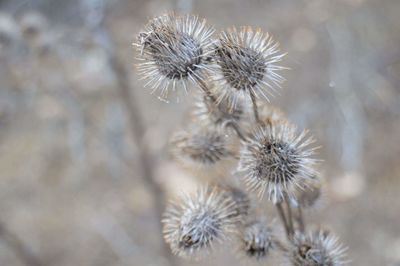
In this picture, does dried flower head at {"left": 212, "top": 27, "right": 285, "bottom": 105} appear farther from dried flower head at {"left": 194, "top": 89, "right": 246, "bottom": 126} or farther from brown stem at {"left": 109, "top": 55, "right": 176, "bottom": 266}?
brown stem at {"left": 109, "top": 55, "right": 176, "bottom": 266}

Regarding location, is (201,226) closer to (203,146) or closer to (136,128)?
(203,146)

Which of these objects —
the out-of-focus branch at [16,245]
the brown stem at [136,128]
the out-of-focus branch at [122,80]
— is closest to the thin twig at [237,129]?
the out-of-focus branch at [122,80]

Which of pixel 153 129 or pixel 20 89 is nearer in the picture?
pixel 20 89

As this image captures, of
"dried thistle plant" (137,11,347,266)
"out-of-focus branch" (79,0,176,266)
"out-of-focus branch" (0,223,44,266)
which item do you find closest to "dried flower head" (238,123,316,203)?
"dried thistle plant" (137,11,347,266)

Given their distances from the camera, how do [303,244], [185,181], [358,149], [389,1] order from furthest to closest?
[389,1] < [185,181] < [358,149] < [303,244]

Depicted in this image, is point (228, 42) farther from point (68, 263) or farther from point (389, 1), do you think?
point (389, 1)

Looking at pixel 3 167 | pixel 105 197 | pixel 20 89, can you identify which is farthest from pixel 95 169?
pixel 20 89

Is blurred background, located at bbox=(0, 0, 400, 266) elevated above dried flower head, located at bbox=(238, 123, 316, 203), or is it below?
above

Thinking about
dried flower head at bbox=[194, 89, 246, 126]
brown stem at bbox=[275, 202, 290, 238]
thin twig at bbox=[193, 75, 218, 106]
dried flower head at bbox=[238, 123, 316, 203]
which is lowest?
brown stem at bbox=[275, 202, 290, 238]
